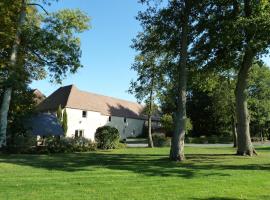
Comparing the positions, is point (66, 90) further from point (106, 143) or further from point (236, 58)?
point (236, 58)

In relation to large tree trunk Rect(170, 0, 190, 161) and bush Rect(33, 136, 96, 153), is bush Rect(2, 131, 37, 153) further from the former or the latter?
large tree trunk Rect(170, 0, 190, 161)

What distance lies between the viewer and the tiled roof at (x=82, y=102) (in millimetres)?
64375

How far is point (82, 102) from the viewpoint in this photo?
66312 mm

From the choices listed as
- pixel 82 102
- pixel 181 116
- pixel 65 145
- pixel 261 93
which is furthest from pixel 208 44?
pixel 261 93

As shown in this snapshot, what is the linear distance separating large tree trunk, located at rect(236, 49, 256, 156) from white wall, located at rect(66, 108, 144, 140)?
30.3m

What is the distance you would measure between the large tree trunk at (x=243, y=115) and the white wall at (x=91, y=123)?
3027 centimetres

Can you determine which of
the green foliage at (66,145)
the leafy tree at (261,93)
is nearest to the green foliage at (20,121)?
the green foliage at (66,145)

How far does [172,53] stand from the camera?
28.3 metres

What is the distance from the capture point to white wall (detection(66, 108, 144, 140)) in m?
62.7

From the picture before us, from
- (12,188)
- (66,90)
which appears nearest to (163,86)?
(66,90)

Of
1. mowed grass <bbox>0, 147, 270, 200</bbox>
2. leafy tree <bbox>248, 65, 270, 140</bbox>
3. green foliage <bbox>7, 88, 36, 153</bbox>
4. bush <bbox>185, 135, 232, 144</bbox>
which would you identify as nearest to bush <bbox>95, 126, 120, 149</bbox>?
green foliage <bbox>7, 88, 36, 153</bbox>

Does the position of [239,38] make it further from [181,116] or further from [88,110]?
[88,110]

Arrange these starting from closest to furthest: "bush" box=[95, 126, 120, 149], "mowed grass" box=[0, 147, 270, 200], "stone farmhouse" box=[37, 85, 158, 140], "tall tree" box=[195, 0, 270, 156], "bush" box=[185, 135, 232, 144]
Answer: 1. "mowed grass" box=[0, 147, 270, 200]
2. "tall tree" box=[195, 0, 270, 156]
3. "bush" box=[95, 126, 120, 149]
4. "stone farmhouse" box=[37, 85, 158, 140]
5. "bush" box=[185, 135, 232, 144]

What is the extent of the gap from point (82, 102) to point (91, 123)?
12.6 feet
